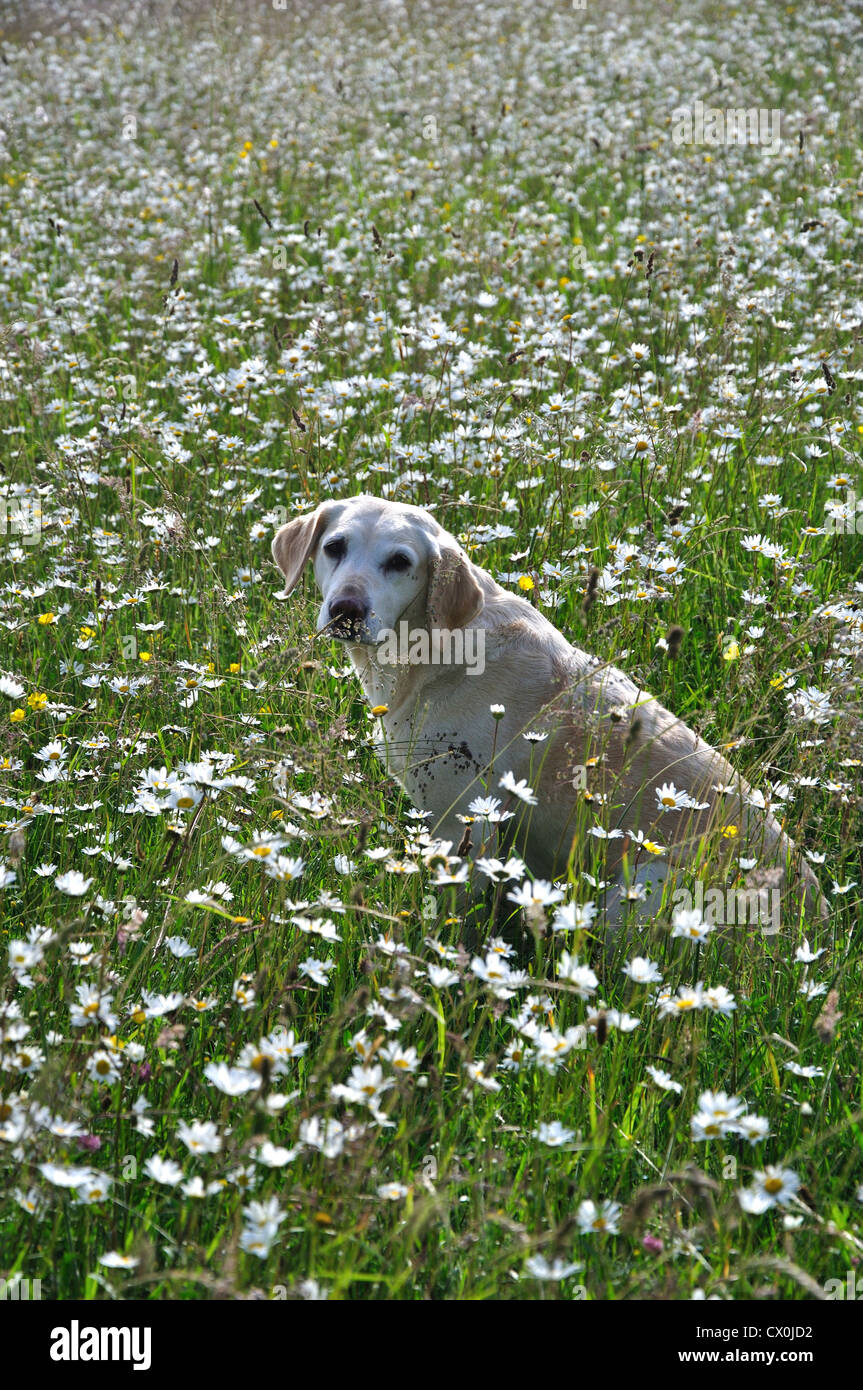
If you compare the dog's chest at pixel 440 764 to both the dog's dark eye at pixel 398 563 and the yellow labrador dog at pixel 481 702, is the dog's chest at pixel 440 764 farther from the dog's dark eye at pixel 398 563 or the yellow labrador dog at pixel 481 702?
the dog's dark eye at pixel 398 563

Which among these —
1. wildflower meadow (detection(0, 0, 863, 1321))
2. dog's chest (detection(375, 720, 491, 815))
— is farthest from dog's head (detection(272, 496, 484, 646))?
dog's chest (detection(375, 720, 491, 815))

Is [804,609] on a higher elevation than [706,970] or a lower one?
higher

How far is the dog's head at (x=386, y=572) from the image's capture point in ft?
11.5

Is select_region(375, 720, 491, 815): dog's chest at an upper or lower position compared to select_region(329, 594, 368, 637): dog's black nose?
lower

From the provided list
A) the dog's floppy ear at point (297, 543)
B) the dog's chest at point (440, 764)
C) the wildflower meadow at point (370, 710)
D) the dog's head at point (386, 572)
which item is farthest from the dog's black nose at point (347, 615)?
the dog's floppy ear at point (297, 543)

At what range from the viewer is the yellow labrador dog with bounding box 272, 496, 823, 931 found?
11.3 feet

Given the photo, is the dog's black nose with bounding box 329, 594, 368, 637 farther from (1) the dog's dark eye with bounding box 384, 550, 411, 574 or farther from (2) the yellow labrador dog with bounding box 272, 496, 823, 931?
(1) the dog's dark eye with bounding box 384, 550, 411, 574

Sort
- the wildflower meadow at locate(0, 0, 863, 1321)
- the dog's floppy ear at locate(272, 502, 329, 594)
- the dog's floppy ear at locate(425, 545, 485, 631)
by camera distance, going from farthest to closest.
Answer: the dog's floppy ear at locate(272, 502, 329, 594)
the dog's floppy ear at locate(425, 545, 485, 631)
the wildflower meadow at locate(0, 0, 863, 1321)

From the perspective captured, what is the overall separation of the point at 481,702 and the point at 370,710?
39 centimetres

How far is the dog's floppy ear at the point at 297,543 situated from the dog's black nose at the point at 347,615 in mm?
473

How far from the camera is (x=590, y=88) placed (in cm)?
1152

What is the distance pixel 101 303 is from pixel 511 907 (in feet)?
17.7
